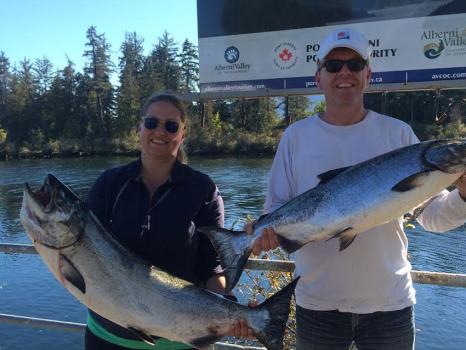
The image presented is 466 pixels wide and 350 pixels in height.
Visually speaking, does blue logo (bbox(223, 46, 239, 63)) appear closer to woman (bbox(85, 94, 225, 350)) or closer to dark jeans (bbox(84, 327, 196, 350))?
woman (bbox(85, 94, 225, 350))

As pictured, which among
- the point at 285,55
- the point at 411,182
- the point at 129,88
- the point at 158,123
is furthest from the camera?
the point at 129,88

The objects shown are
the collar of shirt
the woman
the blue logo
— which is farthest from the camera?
the blue logo

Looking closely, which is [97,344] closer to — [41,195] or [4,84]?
[41,195]

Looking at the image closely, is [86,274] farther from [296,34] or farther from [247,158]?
[247,158]

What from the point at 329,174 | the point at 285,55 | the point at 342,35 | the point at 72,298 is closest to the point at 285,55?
the point at 285,55

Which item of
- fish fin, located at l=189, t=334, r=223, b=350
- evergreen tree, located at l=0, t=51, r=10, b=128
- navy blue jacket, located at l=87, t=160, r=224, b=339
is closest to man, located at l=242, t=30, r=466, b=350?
navy blue jacket, located at l=87, t=160, r=224, b=339

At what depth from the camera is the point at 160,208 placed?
3.16m

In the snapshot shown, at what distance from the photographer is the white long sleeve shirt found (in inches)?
115

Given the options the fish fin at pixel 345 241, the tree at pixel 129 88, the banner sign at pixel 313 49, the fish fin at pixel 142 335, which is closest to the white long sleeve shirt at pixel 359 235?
the fish fin at pixel 345 241

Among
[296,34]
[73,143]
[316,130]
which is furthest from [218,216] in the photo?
[73,143]

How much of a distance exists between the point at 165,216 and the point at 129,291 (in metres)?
0.50

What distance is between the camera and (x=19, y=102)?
75.3 metres

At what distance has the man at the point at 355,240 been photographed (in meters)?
2.91

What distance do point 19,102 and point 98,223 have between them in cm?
7935
